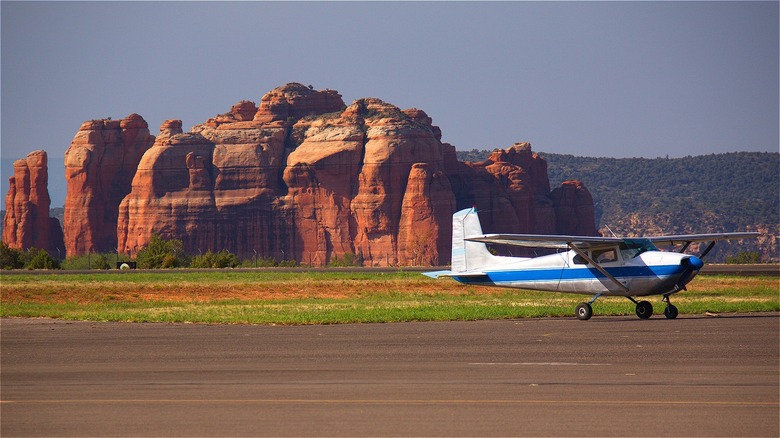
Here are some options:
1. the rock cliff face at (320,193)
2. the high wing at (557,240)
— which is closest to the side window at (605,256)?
the high wing at (557,240)

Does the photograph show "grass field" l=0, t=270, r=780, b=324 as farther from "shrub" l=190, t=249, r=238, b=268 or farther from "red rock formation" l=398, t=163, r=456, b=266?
"red rock formation" l=398, t=163, r=456, b=266

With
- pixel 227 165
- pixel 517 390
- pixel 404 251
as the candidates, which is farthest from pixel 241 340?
pixel 227 165

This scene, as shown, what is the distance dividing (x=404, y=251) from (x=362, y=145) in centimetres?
1584

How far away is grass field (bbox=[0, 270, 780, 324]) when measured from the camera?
28016 millimetres

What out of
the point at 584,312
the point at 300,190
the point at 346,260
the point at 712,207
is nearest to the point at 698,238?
the point at 584,312

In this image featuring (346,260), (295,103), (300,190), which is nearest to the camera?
(346,260)

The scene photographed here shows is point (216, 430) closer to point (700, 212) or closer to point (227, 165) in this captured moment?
point (227, 165)

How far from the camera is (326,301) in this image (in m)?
37.0

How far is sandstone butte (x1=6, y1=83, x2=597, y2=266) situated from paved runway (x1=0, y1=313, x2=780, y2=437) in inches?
4025

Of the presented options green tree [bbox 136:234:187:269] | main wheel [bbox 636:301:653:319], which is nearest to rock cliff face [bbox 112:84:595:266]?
green tree [bbox 136:234:187:269]

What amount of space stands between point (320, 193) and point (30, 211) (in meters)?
41.2

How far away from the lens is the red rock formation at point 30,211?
470 feet

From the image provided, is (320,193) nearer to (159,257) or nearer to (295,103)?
(295,103)

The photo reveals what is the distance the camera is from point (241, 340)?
21.6m
